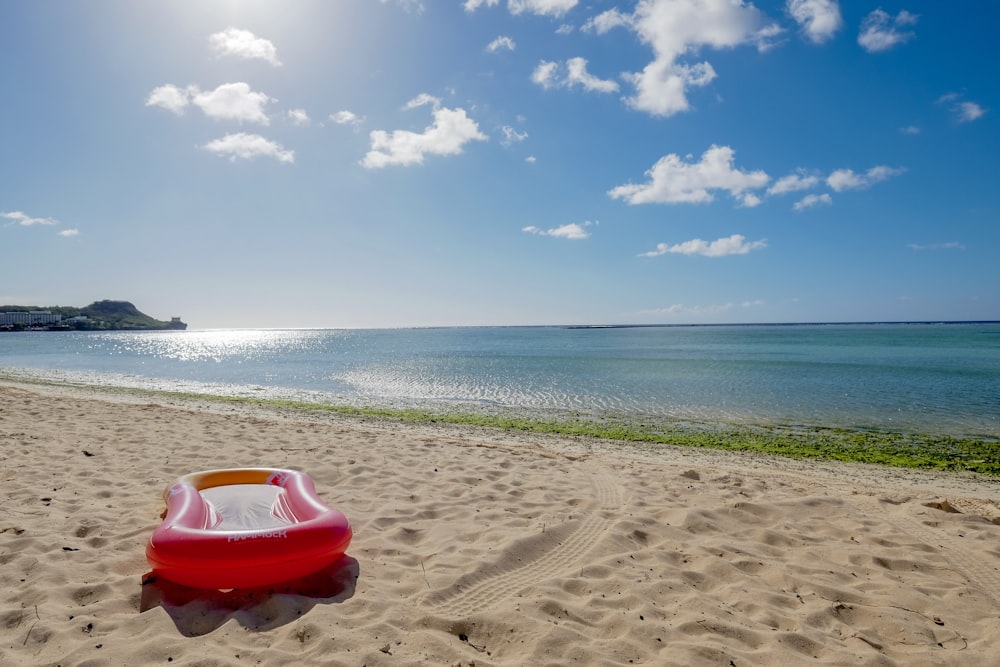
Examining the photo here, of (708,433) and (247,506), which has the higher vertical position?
(247,506)

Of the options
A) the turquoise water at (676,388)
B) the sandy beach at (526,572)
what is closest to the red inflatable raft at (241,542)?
the sandy beach at (526,572)

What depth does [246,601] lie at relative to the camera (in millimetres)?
3635

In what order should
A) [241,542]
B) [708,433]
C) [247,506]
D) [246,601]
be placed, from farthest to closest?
[708,433], [247,506], [241,542], [246,601]

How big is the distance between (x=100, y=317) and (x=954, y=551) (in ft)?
721

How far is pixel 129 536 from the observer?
4.61m

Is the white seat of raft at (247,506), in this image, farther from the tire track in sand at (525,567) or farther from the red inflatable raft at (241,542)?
the tire track in sand at (525,567)

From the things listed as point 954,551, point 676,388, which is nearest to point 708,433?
point 954,551

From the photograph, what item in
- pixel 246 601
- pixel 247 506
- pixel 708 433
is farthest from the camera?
pixel 708 433

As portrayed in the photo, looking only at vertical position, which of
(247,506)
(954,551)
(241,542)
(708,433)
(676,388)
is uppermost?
(241,542)

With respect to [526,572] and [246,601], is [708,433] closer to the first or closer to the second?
[526,572]

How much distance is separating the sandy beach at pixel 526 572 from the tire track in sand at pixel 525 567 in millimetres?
25

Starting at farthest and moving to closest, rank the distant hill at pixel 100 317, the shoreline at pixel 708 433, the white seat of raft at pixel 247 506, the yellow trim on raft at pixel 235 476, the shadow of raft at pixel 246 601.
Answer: the distant hill at pixel 100 317 → the shoreline at pixel 708 433 → the yellow trim on raft at pixel 235 476 → the white seat of raft at pixel 247 506 → the shadow of raft at pixel 246 601

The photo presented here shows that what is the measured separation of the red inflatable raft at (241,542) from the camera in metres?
3.72

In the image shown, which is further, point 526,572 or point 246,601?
point 526,572
